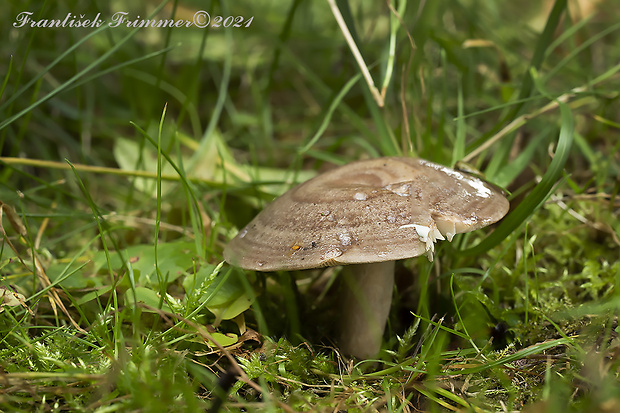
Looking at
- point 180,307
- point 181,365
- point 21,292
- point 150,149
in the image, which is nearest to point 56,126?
point 150,149

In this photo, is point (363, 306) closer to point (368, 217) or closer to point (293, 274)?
point (293, 274)

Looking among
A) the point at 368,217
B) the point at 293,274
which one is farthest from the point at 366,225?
the point at 293,274

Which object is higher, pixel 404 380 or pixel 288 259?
pixel 288 259

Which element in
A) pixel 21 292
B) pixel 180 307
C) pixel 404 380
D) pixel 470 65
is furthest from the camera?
pixel 470 65

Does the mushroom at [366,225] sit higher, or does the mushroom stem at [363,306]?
the mushroom at [366,225]

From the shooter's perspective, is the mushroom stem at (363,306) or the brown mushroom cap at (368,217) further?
the mushroom stem at (363,306)

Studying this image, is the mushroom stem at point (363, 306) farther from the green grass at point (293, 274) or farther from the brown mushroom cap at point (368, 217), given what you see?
the brown mushroom cap at point (368, 217)

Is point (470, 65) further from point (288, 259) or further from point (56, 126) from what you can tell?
point (56, 126)

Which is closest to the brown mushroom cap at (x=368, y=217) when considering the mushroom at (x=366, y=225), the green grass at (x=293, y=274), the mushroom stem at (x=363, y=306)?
the mushroom at (x=366, y=225)
